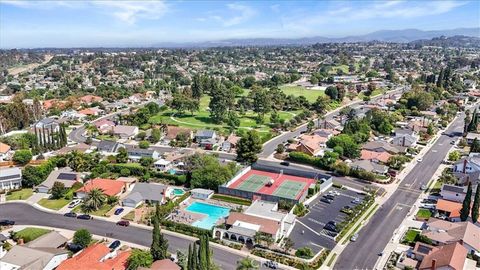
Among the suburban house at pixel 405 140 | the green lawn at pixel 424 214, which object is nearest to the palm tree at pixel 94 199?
the green lawn at pixel 424 214

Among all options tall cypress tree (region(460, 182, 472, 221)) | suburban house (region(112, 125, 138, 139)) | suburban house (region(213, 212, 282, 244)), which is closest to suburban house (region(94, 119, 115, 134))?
suburban house (region(112, 125, 138, 139))

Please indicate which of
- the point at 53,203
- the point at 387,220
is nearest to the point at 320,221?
the point at 387,220

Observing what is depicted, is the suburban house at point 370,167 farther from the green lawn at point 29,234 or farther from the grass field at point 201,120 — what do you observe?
the green lawn at point 29,234

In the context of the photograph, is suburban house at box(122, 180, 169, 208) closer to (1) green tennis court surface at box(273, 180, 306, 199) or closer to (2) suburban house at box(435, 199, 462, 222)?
(1) green tennis court surface at box(273, 180, 306, 199)

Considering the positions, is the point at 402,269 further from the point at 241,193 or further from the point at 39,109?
the point at 39,109

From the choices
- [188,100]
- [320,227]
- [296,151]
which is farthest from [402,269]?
[188,100]

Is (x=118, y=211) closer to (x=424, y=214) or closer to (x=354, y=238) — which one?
(x=354, y=238)
